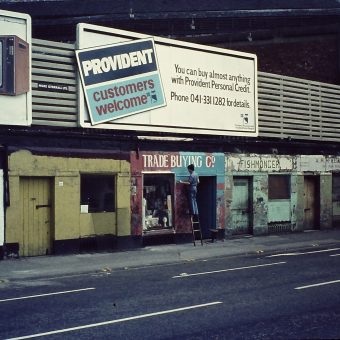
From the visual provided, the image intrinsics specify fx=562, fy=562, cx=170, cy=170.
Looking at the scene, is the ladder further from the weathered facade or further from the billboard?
the billboard

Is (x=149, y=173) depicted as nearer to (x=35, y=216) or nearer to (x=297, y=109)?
(x=35, y=216)

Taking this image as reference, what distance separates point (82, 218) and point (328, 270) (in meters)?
8.34

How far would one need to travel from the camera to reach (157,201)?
21.4m

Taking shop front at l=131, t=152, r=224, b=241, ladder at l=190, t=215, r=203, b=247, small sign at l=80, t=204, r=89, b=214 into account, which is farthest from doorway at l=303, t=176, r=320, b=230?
small sign at l=80, t=204, r=89, b=214

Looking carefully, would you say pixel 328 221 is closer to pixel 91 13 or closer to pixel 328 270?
pixel 328 270

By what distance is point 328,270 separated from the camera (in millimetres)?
15250

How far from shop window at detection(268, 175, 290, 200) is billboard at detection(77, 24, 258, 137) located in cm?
256

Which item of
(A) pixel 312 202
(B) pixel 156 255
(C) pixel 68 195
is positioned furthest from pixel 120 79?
(A) pixel 312 202

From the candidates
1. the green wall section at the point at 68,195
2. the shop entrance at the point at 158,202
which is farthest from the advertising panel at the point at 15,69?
the shop entrance at the point at 158,202

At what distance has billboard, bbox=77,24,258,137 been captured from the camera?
19.2 metres

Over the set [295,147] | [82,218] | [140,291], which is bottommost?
[140,291]

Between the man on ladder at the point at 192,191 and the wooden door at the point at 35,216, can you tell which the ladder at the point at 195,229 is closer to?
the man on ladder at the point at 192,191

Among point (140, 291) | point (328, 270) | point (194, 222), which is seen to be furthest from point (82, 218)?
point (328, 270)

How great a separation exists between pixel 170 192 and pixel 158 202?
2.16 ft
